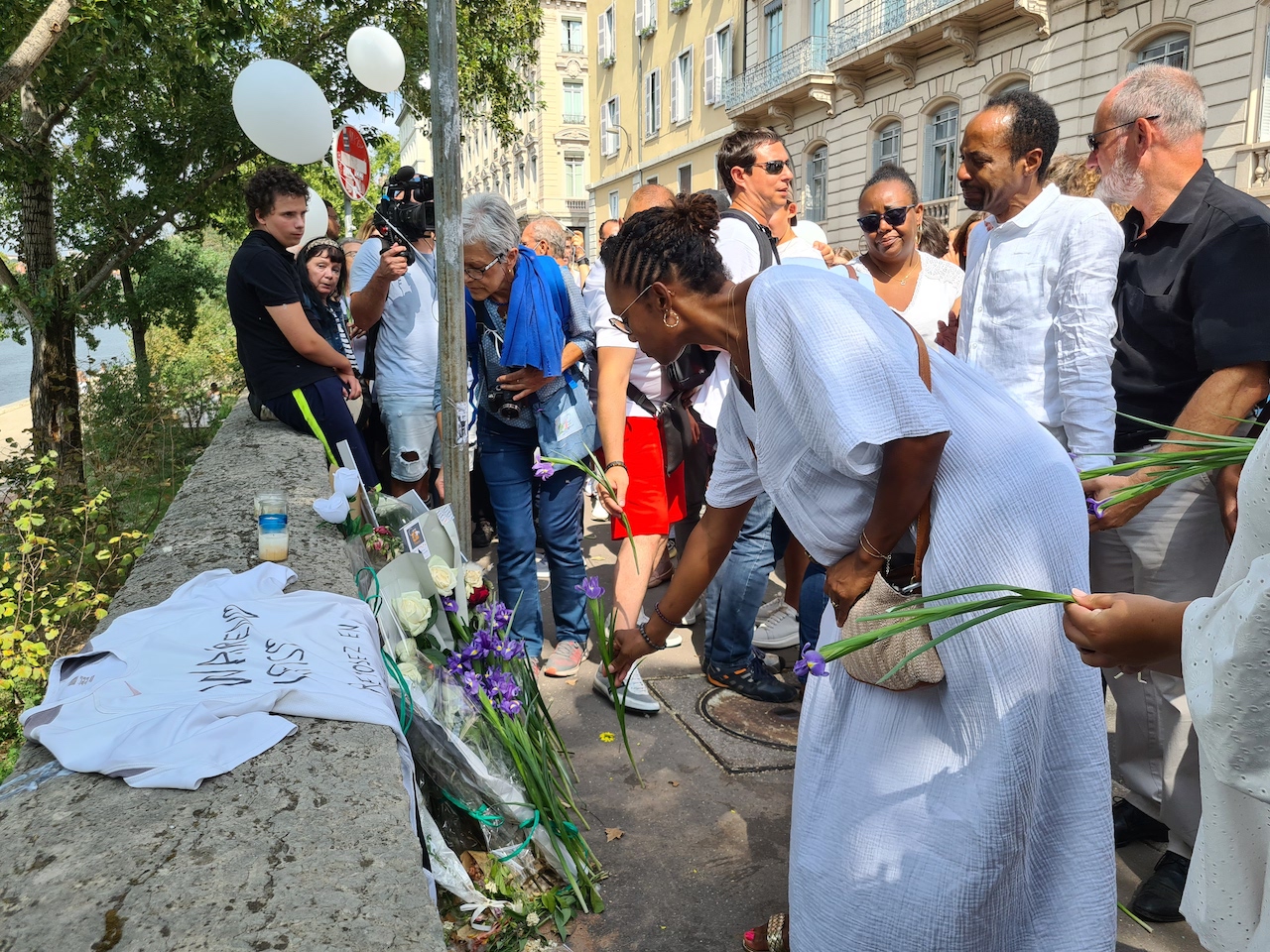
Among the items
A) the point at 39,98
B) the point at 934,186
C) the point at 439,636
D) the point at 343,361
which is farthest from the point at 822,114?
the point at 439,636

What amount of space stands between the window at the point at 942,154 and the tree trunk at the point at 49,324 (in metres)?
15.7

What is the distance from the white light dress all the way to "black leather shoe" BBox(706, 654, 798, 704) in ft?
6.45

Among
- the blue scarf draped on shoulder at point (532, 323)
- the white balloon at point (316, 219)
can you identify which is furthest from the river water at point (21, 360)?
the blue scarf draped on shoulder at point (532, 323)

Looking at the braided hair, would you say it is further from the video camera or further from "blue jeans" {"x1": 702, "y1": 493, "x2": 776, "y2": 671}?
the video camera

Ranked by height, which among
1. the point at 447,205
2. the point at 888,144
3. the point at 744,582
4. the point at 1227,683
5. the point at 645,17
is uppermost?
the point at 645,17

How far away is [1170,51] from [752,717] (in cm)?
1505

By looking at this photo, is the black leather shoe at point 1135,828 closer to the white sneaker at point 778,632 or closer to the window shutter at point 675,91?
the white sneaker at point 778,632

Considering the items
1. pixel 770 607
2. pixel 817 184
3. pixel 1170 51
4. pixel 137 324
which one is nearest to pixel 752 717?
pixel 770 607

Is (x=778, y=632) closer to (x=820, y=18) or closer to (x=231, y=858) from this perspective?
(x=231, y=858)

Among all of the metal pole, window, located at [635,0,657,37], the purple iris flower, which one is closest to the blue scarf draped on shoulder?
the metal pole

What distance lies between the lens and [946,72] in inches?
751

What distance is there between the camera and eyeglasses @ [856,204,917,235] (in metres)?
4.28

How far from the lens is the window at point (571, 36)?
4569 cm

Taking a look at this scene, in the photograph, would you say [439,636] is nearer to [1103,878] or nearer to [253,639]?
[253,639]
